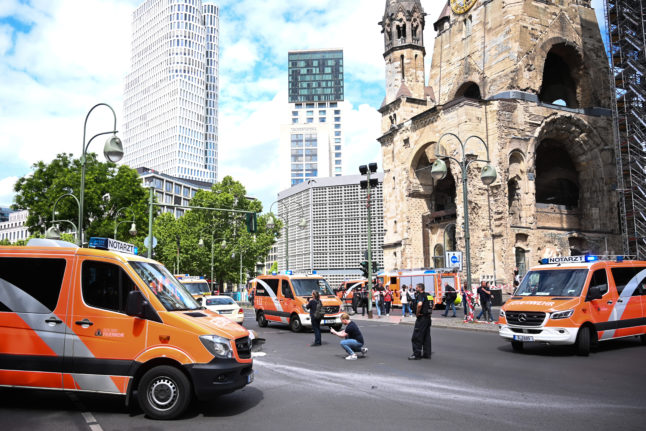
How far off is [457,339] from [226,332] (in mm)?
10878

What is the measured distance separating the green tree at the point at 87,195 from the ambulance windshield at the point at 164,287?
33.0m

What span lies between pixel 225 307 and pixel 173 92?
13851 cm

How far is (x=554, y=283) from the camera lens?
485 inches

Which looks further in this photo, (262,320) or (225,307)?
(262,320)

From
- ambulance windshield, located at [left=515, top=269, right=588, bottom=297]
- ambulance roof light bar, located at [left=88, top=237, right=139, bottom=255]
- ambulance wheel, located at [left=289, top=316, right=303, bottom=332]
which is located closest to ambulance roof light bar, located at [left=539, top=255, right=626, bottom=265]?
ambulance windshield, located at [left=515, top=269, right=588, bottom=297]

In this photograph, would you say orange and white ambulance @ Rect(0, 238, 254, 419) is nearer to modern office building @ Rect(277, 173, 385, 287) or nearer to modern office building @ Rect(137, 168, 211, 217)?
modern office building @ Rect(277, 173, 385, 287)

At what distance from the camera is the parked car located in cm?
1869

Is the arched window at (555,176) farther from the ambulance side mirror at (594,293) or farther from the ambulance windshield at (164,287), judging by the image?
the ambulance windshield at (164,287)

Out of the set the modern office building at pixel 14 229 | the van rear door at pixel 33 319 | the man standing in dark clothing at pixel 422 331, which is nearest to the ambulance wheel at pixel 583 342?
the man standing in dark clothing at pixel 422 331

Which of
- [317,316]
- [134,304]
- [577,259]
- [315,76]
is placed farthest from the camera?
[315,76]

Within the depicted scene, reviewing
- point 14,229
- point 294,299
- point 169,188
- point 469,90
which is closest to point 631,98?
point 469,90

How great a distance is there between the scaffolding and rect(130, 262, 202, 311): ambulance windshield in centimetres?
3390

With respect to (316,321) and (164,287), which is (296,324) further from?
(164,287)

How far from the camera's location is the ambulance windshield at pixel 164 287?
6.68m
